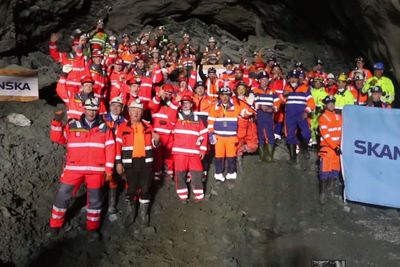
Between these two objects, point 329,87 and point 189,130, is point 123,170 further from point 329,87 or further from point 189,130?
point 329,87

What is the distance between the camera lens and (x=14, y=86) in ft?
30.3

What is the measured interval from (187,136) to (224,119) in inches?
42.3

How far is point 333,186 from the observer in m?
8.55

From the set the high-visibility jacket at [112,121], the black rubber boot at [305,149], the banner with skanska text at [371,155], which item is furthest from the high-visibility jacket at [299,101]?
the high-visibility jacket at [112,121]

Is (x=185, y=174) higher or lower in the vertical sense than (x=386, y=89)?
lower

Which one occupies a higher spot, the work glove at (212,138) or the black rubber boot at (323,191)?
the work glove at (212,138)

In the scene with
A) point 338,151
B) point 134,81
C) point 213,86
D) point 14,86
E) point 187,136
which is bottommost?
point 338,151

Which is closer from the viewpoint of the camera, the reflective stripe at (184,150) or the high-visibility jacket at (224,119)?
the reflective stripe at (184,150)

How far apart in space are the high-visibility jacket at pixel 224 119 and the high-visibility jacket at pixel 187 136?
672mm

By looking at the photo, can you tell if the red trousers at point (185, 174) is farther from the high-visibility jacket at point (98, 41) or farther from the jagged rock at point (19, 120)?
the high-visibility jacket at point (98, 41)

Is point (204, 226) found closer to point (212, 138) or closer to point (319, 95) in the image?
point (212, 138)

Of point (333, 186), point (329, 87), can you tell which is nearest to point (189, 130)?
point (333, 186)

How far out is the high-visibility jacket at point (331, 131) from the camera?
8117mm

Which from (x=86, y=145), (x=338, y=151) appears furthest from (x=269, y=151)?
(x=86, y=145)
